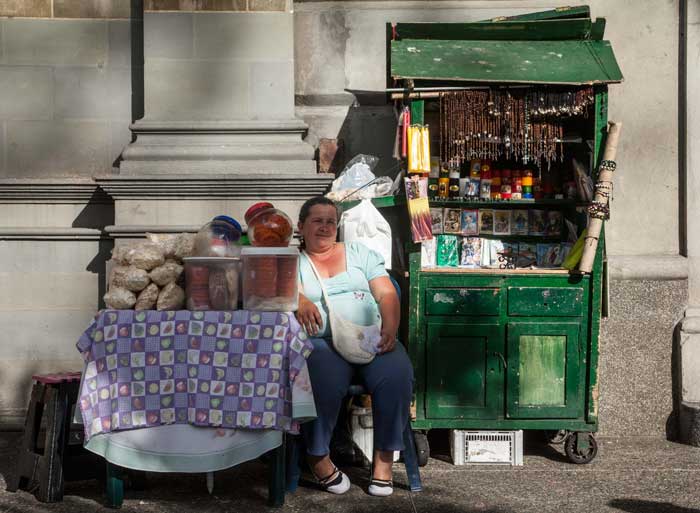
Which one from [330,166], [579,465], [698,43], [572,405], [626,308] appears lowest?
[579,465]

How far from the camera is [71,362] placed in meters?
6.18

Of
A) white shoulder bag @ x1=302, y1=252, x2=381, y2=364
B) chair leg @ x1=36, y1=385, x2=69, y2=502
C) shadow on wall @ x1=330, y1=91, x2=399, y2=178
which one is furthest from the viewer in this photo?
shadow on wall @ x1=330, y1=91, x2=399, y2=178

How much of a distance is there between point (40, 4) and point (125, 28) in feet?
2.06

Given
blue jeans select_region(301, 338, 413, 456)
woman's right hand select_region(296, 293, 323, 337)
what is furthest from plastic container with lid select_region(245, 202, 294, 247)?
blue jeans select_region(301, 338, 413, 456)

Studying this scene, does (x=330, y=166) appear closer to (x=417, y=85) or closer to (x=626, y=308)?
(x=417, y=85)

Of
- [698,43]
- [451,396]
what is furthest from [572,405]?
[698,43]

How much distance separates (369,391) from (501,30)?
2.46 meters

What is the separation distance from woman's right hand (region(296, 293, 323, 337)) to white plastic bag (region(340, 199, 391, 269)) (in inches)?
35.9

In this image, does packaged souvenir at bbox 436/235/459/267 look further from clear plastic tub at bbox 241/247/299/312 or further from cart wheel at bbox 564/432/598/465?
clear plastic tub at bbox 241/247/299/312

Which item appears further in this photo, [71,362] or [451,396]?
[71,362]

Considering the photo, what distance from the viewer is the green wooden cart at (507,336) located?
17.6ft

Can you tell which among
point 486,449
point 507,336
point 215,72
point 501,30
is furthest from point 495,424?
point 215,72

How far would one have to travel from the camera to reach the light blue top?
15.6 ft

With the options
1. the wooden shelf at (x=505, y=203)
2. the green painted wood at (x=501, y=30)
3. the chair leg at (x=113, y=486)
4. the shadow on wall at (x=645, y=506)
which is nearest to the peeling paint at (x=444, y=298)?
the wooden shelf at (x=505, y=203)
